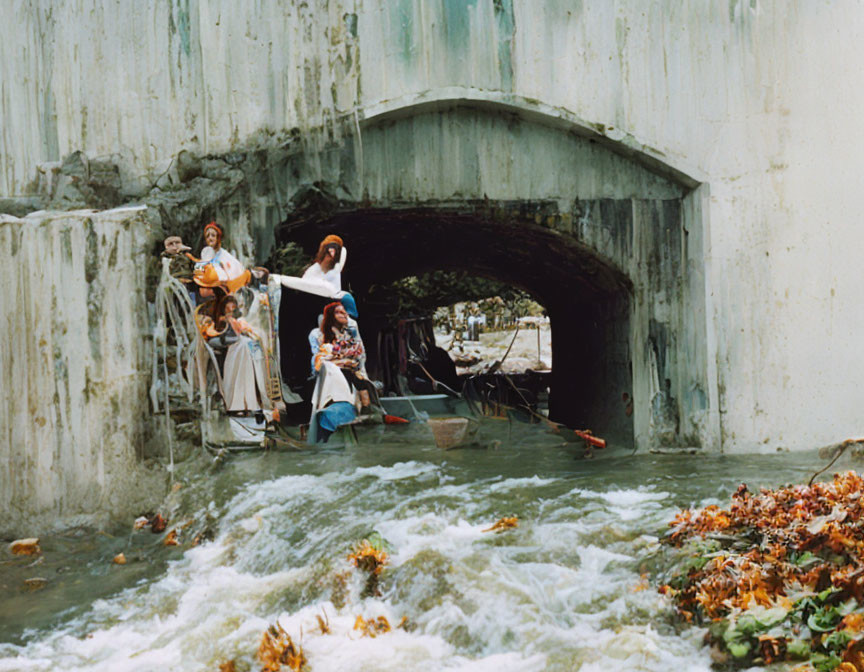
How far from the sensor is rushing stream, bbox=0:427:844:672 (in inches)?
202

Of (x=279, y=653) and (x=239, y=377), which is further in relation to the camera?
(x=239, y=377)

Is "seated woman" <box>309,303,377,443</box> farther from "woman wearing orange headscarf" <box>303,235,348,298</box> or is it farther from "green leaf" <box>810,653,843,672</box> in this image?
Result: "green leaf" <box>810,653,843,672</box>

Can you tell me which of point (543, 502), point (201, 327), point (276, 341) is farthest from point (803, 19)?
point (201, 327)

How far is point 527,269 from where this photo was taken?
13.4 m

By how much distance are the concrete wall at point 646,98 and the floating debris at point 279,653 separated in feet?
17.3

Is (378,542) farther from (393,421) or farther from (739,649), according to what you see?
(393,421)

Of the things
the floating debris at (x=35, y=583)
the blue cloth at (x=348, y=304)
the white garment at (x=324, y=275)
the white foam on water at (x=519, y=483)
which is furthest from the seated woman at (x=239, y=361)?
the white foam on water at (x=519, y=483)

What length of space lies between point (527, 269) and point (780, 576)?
879cm

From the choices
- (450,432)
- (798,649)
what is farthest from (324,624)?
(450,432)

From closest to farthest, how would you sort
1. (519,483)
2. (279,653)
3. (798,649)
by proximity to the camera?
(798,649) → (279,653) → (519,483)

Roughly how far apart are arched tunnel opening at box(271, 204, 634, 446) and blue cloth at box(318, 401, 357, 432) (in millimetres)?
1662

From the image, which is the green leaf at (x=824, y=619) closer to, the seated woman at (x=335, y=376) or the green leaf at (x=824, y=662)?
the green leaf at (x=824, y=662)

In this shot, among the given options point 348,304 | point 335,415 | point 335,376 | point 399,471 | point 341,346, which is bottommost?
point 399,471

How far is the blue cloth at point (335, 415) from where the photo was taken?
9102 millimetres
